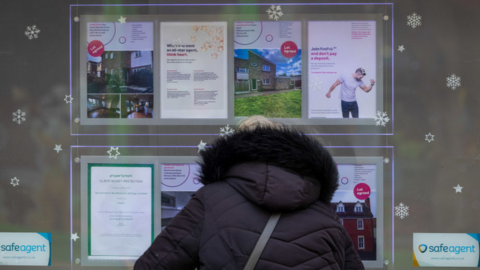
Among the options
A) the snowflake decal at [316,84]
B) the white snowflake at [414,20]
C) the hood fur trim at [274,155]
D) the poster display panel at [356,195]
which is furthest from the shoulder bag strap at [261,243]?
the white snowflake at [414,20]

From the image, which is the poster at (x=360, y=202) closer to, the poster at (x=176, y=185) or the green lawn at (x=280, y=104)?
the green lawn at (x=280, y=104)

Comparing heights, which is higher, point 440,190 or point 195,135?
A: point 195,135

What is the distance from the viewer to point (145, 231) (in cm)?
344

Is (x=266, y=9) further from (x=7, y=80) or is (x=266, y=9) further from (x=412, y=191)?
(x=7, y=80)

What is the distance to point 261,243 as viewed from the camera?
1.81 m

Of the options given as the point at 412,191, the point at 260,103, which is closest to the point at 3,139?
the point at 260,103

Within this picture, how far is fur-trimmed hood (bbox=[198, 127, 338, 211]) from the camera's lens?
6.06 feet

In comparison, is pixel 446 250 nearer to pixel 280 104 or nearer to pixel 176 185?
pixel 280 104

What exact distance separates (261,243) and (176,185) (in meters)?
1.70

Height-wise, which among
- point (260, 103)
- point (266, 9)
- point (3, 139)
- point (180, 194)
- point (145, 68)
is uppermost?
point (266, 9)

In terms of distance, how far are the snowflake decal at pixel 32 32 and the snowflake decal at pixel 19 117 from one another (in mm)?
532

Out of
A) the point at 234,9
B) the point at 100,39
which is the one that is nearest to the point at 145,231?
the point at 100,39

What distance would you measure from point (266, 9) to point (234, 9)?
22 cm

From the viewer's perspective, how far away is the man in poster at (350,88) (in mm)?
3398
